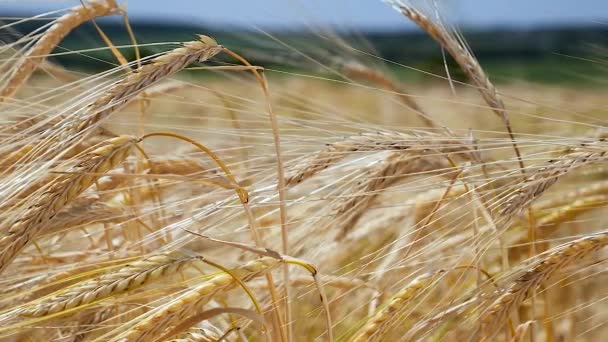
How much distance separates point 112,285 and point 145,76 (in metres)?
0.26

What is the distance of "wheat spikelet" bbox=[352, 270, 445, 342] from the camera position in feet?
2.79

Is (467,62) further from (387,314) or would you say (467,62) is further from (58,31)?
(58,31)

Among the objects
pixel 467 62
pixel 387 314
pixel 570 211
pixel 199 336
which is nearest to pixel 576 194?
pixel 570 211

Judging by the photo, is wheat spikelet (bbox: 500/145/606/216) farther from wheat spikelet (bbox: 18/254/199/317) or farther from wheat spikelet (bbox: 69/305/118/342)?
wheat spikelet (bbox: 69/305/118/342)

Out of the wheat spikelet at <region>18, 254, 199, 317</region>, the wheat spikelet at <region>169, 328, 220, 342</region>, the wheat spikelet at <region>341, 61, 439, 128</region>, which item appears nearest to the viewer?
the wheat spikelet at <region>18, 254, 199, 317</region>

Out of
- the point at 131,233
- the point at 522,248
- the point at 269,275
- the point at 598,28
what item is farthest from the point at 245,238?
the point at 598,28

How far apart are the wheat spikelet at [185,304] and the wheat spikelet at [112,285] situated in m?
0.03

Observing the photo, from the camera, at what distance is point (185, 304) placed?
746mm

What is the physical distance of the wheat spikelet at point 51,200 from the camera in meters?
0.76

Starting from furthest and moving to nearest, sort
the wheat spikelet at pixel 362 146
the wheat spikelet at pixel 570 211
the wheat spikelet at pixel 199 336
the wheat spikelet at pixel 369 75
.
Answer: the wheat spikelet at pixel 369 75, the wheat spikelet at pixel 570 211, the wheat spikelet at pixel 362 146, the wheat spikelet at pixel 199 336

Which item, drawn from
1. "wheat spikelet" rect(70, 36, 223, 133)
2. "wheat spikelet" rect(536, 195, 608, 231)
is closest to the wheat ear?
"wheat spikelet" rect(536, 195, 608, 231)

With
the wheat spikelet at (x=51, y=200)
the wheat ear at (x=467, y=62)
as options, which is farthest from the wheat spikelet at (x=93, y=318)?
the wheat ear at (x=467, y=62)

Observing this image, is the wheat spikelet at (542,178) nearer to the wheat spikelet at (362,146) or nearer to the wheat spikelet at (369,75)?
the wheat spikelet at (362,146)

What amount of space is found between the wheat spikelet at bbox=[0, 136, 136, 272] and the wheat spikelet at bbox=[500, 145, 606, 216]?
0.47 metres
